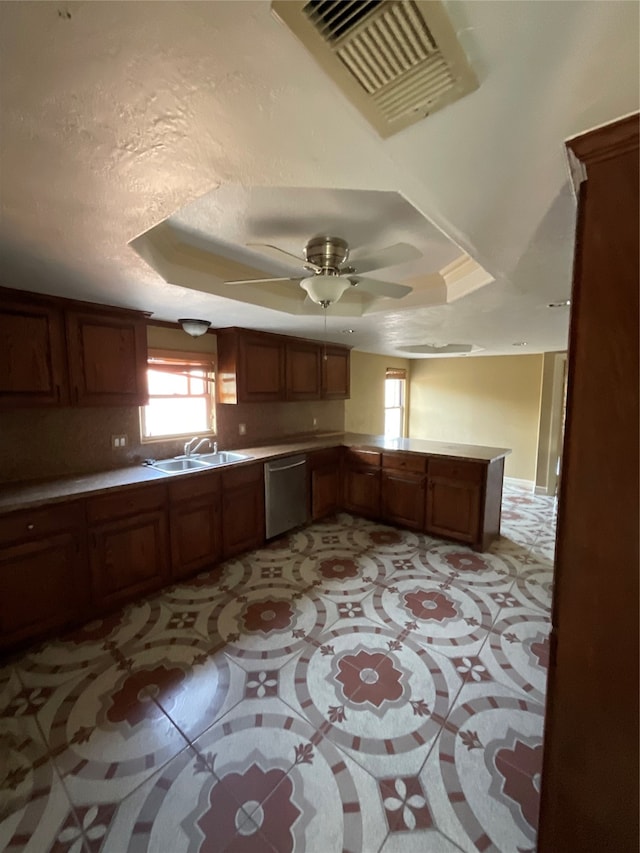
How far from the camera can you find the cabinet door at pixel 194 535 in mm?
2770

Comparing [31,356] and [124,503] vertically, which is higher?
[31,356]

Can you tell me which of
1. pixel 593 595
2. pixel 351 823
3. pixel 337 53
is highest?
pixel 337 53

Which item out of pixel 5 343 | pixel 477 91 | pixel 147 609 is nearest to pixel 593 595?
pixel 477 91

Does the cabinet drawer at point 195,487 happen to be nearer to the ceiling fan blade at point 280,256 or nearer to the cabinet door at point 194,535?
the cabinet door at point 194,535

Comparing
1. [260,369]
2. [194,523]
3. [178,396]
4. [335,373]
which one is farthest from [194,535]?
[335,373]

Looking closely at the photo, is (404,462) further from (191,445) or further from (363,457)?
(191,445)

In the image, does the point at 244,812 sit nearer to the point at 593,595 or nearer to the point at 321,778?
the point at 321,778

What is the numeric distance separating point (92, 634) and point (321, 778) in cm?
167

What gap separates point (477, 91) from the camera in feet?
2.44

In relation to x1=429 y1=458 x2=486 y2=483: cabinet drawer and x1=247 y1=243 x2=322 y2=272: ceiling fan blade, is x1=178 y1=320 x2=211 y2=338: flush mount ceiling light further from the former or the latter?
x1=429 y1=458 x2=486 y2=483: cabinet drawer

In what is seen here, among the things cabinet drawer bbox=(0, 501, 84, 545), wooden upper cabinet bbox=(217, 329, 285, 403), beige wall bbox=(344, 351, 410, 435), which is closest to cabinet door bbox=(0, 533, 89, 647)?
cabinet drawer bbox=(0, 501, 84, 545)

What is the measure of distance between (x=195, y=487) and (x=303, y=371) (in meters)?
1.91

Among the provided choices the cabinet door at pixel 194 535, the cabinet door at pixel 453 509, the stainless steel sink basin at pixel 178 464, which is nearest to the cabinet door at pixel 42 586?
the cabinet door at pixel 194 535

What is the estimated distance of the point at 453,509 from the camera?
3420 mm
